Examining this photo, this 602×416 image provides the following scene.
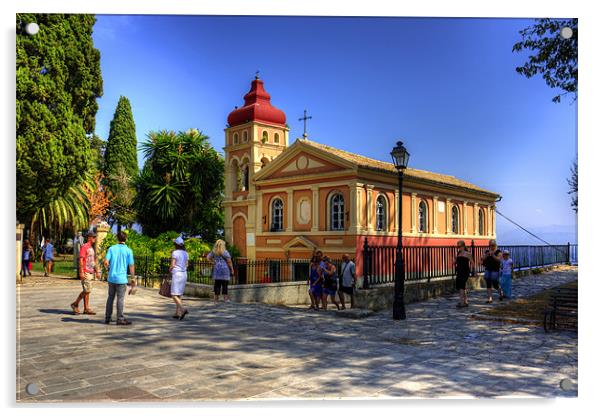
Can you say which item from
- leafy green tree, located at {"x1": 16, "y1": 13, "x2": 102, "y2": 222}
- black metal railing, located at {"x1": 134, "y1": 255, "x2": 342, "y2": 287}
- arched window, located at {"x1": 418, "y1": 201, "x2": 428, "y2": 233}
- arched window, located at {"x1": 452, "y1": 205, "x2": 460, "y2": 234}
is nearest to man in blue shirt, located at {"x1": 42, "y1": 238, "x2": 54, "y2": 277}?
black metal railing, located at {"x1": 134, "y1": 255, "x2": 342, "y2": 287}

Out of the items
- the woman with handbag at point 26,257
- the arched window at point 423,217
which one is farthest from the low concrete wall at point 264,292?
the arched window at point 423,217

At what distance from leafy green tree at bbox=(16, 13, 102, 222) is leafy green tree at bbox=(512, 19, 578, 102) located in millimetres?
6162

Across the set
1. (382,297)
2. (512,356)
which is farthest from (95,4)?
(382,297)

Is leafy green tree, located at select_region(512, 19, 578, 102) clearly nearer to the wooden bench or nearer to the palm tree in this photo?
the wooden bench

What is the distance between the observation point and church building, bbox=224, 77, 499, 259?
18.3m

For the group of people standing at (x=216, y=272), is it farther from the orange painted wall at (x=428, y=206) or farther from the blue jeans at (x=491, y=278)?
the orange painted wall at (x=428, y=206)

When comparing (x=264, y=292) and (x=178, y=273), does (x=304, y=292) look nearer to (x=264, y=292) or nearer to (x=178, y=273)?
(x=264, y=292)

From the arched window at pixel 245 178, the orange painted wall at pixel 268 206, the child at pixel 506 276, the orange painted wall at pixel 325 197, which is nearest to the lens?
the child at pixel 506 276

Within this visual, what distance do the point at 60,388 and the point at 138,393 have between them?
739 millimetres

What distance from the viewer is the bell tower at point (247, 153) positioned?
22.7 m

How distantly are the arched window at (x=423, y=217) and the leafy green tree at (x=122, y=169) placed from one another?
13.7 m

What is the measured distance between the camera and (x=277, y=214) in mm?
21453

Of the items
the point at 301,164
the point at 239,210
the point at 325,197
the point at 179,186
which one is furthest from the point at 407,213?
the point at 179,186

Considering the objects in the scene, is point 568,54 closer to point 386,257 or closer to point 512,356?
point 512,356
